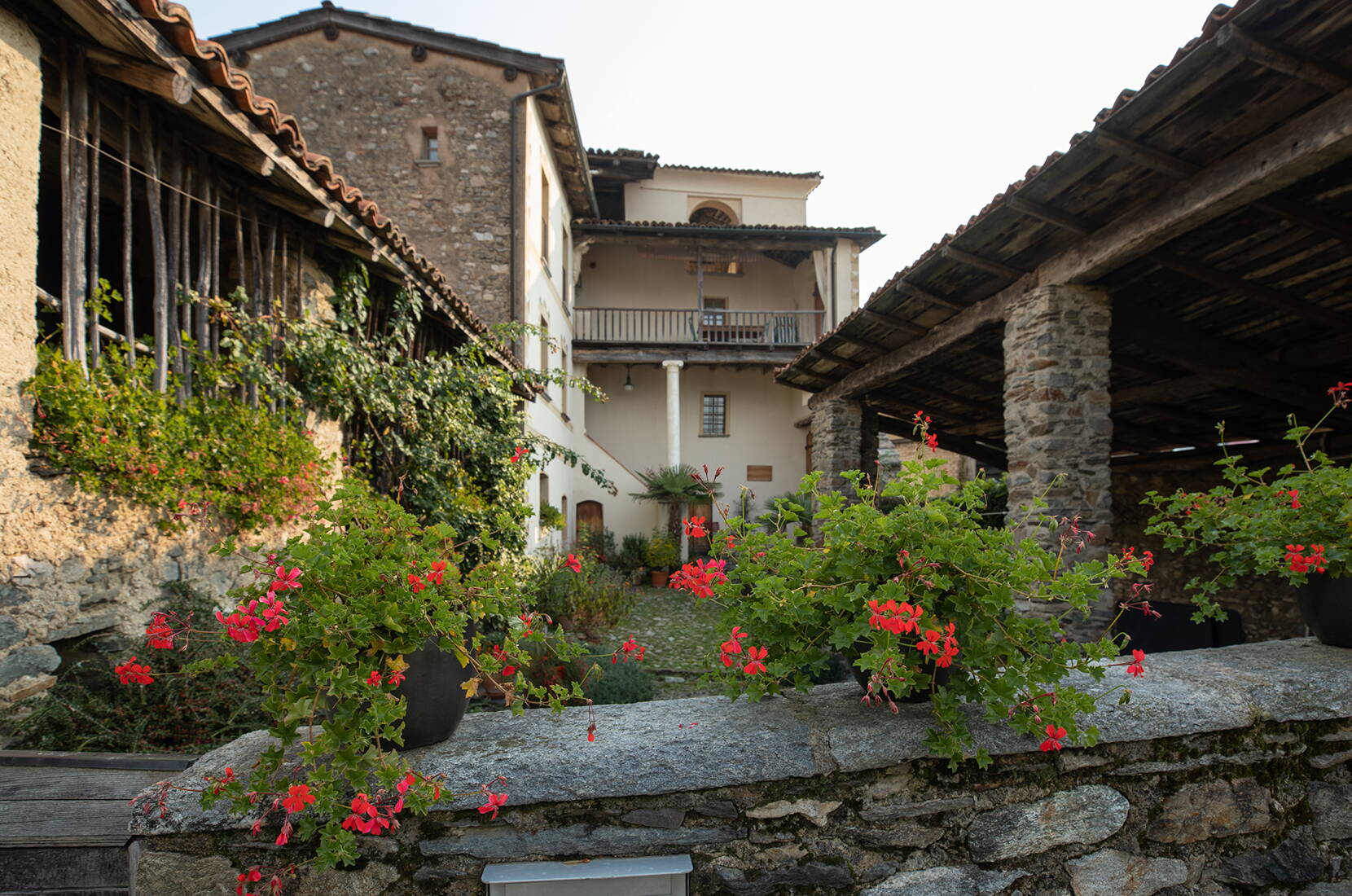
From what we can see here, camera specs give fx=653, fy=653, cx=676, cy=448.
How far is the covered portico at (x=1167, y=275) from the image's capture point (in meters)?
2.73

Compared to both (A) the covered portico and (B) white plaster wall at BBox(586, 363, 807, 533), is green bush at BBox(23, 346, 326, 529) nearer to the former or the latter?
(A) the covered portico

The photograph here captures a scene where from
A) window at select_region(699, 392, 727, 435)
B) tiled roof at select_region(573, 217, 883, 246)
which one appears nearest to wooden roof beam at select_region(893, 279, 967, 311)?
tiled roof at select_region(573, 217, 883, 246)

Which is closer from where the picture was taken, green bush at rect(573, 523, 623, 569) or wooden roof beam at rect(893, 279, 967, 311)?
wooden roof beam at rect(893, 279, 967, 311)

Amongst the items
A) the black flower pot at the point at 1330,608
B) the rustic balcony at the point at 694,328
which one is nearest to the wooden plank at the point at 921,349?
the black flower pot at the point at 1330,608

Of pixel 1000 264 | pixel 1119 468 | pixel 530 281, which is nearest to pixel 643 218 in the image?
pixel 530 281

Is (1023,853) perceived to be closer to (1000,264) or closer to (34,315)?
(34,315)

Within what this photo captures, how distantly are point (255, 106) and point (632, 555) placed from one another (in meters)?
10.9

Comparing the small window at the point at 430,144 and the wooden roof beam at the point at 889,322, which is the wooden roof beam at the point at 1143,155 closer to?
the wooden roof beam at the point at 889,322

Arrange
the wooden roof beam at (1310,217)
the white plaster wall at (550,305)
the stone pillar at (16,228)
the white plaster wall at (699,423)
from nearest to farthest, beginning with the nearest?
the stone pillar at (16,228)
the wooden roof beam at (1310,217)
the white plaster wall at (550,305)
the white plaster wall at (699,423)

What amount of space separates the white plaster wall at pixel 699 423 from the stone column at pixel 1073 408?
1103 centimetres

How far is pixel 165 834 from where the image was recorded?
136 centimetres

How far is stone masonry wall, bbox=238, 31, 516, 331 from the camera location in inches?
399

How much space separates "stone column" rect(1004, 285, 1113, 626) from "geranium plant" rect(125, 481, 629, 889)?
12.5ft

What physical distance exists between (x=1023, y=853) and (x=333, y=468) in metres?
3.94
